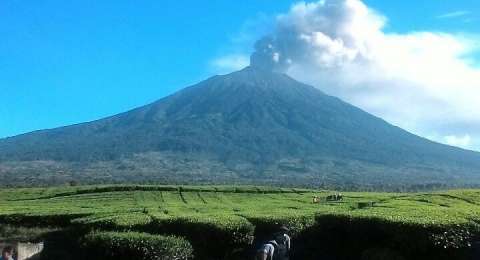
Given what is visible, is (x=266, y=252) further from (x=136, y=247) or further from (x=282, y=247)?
(x=136, y=247)

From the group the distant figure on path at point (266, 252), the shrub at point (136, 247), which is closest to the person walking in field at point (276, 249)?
the distant figure on path at point (266, 252)

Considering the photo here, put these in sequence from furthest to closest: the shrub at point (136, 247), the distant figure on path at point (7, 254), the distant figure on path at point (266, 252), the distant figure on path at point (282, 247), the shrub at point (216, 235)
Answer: the shrub at point (216, 235), the distant figure on path at point (7, 254), the shrub at point (136, 247), the distant figure on path at point (282, 247), the distant figure on path at point (266, 252)

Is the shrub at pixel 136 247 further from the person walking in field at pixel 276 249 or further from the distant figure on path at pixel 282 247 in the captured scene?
the distant figure on path at pixel 282 247

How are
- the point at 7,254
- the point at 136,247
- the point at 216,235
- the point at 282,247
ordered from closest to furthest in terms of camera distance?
the point at 282,247, the point at 136,247, the point at 7,254, the point at 216,235

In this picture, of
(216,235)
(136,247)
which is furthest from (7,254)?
(216,235)

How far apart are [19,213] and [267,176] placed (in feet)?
457

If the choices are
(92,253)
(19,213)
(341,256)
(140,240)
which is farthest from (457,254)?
(19,213)

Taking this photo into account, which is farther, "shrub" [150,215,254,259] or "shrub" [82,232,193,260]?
"shrub" [150,215,254,259]

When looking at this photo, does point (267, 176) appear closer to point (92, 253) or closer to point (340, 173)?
point (340, 173)

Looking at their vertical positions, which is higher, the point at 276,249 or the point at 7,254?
the point at 276,249

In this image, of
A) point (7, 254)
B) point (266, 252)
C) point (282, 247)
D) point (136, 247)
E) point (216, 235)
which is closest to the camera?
point (266, 252)

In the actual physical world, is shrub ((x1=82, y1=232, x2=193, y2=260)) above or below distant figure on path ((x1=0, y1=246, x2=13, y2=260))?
above

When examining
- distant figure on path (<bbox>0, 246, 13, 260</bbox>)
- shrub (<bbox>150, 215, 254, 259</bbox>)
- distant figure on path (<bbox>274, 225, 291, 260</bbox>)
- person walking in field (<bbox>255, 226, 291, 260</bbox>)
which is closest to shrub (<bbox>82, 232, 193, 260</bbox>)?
shrub (<bbox>150, 215, 254, 259</bbox>)

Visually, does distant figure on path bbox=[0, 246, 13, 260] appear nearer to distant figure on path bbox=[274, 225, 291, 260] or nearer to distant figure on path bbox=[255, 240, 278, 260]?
distant figure on path bbox=[255, 240, 278, 260]
